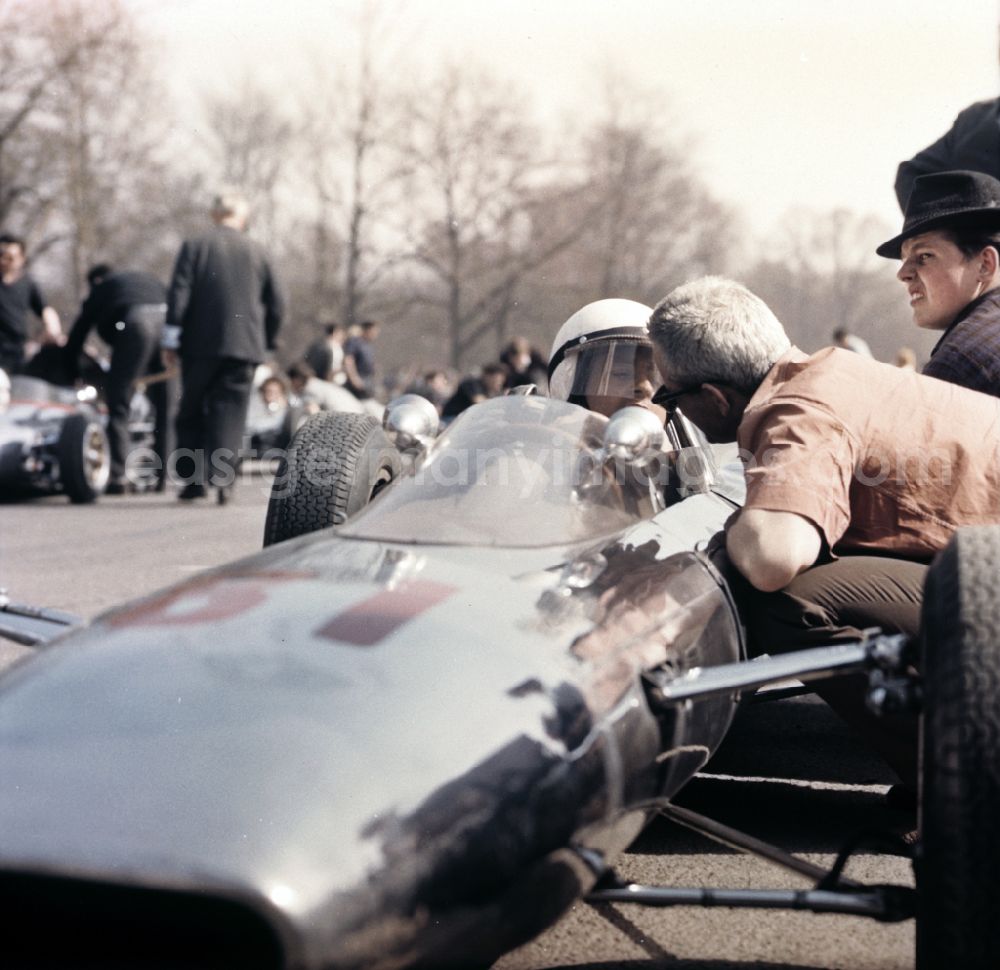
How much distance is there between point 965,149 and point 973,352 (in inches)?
75.1

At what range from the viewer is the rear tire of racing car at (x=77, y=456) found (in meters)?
10.5

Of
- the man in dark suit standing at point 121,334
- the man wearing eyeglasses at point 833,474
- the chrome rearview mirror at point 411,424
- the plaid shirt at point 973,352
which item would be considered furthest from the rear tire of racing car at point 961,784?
the man in dark suit standing at point 121,334

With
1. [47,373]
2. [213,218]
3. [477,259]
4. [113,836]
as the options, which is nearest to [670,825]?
[113,836]

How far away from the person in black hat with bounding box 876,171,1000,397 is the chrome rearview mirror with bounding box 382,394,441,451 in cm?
149

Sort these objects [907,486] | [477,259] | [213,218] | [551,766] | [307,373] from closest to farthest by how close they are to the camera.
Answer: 1. [551,766]
2. [907,486]
3. [213,218]
4. [307,373]
5. [477,259]

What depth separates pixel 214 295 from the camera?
9.91 m

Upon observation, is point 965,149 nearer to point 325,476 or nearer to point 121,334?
point 325,476

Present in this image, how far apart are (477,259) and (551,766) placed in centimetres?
3161

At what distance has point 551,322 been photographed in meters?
34.1

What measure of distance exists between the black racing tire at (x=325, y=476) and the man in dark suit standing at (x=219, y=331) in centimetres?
577

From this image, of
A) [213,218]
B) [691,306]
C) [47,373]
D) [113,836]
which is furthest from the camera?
[47,373]

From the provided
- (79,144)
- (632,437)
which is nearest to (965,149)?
(632,437)

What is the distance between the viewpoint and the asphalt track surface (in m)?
2.54

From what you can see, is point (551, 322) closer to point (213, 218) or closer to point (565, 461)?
point (213, 218)
